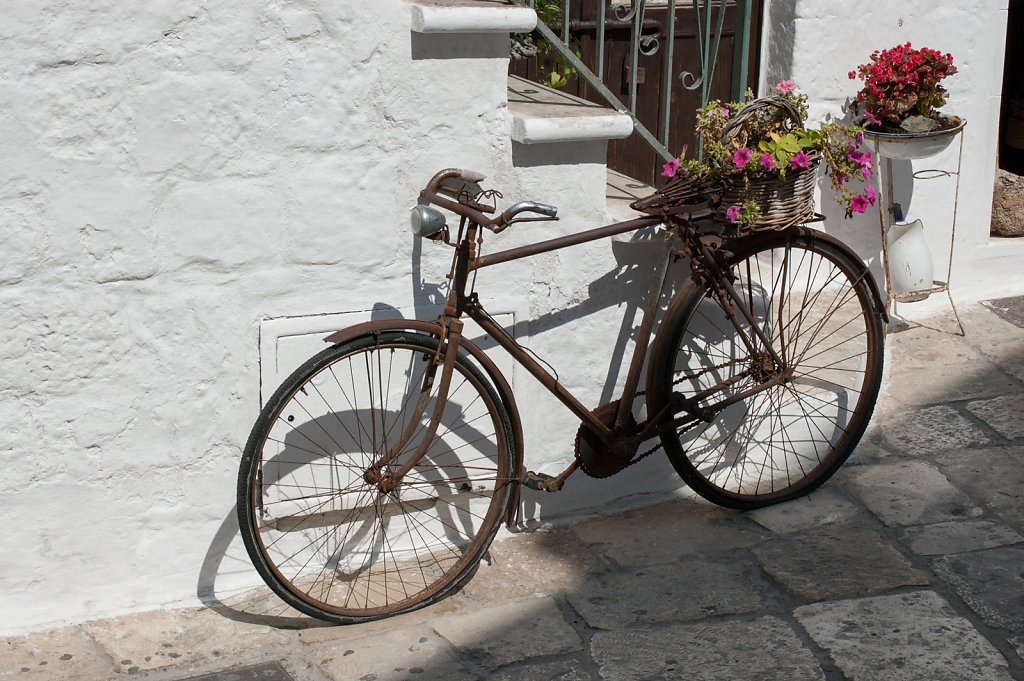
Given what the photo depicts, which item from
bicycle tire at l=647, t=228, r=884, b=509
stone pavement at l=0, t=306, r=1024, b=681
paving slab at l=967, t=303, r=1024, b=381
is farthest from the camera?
paving slab at l=967, t=303, r=1024, b=381

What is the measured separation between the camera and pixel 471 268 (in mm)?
3277

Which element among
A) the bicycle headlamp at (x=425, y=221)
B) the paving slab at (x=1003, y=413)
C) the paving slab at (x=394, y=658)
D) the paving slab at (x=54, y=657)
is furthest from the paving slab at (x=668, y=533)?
the paving slab at (x=54, y=657)

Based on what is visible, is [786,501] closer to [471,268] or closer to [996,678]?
[996,678]

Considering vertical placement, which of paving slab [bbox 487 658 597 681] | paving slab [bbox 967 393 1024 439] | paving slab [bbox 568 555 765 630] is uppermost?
paving slab [bbox 967 393 1024 439]

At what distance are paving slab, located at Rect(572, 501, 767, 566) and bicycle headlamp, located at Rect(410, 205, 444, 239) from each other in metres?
1.22

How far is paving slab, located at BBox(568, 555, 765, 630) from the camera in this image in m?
3.43

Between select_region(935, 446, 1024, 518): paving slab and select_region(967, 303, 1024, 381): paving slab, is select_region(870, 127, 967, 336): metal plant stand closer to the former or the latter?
select_region(967, 303, 1024, 381): paving slab

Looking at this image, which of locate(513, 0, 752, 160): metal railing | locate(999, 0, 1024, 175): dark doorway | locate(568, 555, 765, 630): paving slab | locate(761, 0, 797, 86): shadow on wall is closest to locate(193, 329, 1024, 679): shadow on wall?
locate(568, 555, 765, 630): paving slab

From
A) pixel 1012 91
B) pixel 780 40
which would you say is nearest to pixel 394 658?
pixel 780 40

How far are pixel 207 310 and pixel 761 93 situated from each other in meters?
2.58

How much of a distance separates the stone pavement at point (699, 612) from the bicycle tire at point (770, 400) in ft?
0.48

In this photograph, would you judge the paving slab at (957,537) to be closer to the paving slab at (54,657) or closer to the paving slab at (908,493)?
the paving slab at (908,493)

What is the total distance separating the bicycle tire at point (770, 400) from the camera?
3869mm

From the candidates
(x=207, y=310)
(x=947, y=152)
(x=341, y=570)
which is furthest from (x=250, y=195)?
(x=947, y=152)
